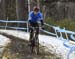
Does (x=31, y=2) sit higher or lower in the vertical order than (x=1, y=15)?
higher

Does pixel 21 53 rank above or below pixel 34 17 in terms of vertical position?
below

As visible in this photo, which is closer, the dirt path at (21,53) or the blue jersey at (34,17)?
the dirt path at (21,53)

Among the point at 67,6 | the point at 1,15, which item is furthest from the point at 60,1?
the point at 1,15

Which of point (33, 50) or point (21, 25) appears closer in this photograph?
point (33, 50)

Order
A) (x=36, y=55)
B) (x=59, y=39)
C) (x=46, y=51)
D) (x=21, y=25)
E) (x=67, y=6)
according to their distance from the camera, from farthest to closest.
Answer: (x=67, y=6), (x=21, y=25), (x=59, y=39), (x=46, y=51), (x=36, y=55)

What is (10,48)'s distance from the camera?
15.3 metres

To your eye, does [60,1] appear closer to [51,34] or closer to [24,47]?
[51,34]

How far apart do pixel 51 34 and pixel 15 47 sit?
8.09 meters

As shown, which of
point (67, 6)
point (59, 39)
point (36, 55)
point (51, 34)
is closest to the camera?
point (36, 55)

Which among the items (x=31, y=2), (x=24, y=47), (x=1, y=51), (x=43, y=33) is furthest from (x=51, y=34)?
(x=1, y=51)

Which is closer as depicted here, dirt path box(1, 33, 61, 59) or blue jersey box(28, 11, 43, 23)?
dirt path box(1, 33, 61, 59)

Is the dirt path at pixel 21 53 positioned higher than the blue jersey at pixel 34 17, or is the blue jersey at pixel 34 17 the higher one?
the blue jersey at pixel 34 17

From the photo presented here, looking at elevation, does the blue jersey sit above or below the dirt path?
above

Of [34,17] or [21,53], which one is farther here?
[21,53]
